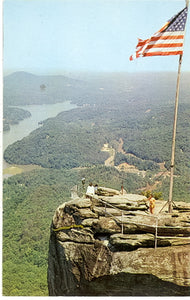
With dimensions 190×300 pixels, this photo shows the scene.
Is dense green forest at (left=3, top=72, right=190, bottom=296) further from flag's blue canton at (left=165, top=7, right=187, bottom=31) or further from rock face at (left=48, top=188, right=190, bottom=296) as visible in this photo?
flag's blue canton at (left=165, top=7, right=187, bottom=31)

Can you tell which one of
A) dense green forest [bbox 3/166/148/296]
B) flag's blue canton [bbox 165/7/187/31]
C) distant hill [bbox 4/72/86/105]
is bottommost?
dense green forest [bbox 3/166/148/296]

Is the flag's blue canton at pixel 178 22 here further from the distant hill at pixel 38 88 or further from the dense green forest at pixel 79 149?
the distant hill at pixel 38 88

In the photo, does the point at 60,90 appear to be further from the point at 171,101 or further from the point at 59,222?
the point at 59,222

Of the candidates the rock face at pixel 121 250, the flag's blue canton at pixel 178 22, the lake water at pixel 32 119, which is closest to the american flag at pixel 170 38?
the flag's blue canton at pixel 178 22

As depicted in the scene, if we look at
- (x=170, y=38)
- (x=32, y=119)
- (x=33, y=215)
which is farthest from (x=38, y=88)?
(x=170, y=38)

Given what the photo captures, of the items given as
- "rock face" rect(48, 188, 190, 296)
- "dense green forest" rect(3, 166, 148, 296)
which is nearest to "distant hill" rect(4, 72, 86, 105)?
"dense green forest" rect(3, 166, 148, 296)
